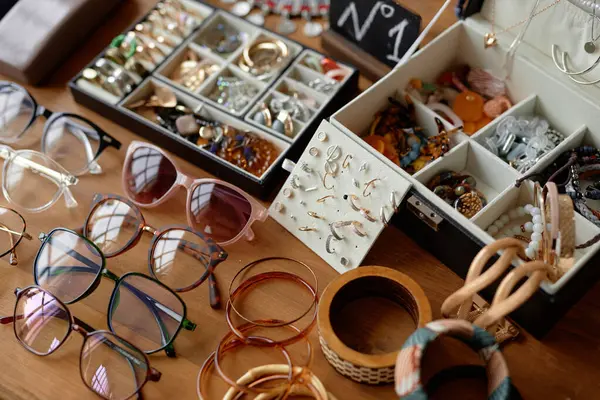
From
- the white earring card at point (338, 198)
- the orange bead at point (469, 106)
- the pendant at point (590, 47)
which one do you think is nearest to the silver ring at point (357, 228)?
the white earring card at point (338, 198)

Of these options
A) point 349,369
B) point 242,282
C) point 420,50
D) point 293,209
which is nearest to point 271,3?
point 420,50

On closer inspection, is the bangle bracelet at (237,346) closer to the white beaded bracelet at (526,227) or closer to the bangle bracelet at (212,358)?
the bangle bracelet at (212,358)

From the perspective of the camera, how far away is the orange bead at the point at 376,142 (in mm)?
1089

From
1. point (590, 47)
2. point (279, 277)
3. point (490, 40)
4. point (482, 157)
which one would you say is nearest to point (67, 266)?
point (279, 277)

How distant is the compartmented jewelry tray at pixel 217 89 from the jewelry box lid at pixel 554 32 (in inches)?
10.1

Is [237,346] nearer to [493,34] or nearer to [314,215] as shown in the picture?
[314,215]

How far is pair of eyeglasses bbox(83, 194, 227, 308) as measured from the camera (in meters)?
1.04

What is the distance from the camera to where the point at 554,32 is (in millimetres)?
1059

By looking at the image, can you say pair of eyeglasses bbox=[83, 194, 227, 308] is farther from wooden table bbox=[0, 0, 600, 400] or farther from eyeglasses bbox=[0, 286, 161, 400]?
eyeglasses bbox=[0, 286, 161, 400]

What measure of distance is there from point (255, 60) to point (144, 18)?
0.25m

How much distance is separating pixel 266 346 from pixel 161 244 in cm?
24

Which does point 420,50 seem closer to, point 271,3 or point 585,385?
point 271,3

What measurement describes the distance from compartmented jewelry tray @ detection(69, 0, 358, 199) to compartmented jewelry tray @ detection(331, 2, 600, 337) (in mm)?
134

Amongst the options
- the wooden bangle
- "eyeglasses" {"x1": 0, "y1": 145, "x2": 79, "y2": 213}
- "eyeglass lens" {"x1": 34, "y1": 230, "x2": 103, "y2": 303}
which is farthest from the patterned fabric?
"eyeglasses" {"x1": 0, "y1": 145, "x2": 79, "y2": 213}
